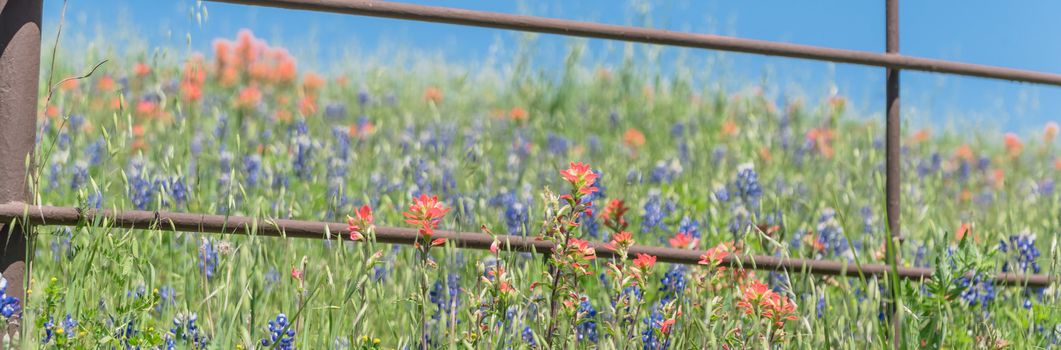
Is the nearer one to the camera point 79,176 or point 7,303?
point 7,303

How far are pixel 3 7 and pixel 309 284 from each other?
0.84m

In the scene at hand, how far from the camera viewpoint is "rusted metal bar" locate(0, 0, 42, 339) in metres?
1.85

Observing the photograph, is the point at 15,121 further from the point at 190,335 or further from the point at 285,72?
the point at 285,72

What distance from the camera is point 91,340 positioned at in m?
1.79

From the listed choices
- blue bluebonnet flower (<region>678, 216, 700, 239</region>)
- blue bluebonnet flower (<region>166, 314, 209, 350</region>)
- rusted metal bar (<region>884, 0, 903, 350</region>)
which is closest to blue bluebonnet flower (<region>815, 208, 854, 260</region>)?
blue bluebonnet flower (<region>678, 216, 700, 239</region>)

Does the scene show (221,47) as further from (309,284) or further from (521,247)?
(521,247)

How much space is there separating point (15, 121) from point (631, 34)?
3.93 feet

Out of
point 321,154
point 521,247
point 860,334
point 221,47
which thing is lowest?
point 860,334

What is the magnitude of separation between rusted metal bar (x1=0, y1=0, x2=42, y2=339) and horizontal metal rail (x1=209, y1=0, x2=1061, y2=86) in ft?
1.28

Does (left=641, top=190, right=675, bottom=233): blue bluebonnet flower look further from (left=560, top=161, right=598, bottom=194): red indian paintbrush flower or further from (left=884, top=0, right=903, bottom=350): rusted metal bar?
(left=560, top=161, right=598, bottom=194): red indian paintbrush flower

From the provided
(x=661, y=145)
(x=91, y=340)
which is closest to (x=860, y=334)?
(x=91, y=340)

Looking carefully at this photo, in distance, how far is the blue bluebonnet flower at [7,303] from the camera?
1711mm

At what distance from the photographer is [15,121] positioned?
1852 millimetres

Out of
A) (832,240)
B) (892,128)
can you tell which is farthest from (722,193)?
(892,128)
